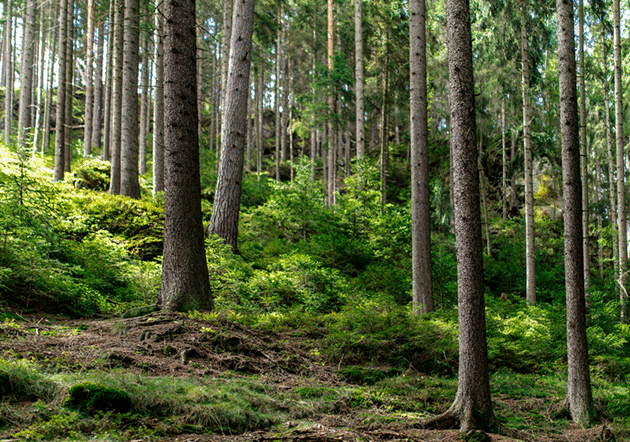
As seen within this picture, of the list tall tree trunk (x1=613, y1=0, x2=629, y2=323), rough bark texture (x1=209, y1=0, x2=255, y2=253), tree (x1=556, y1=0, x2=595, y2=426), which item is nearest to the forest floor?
tree (x1=556, y1=0, x2=595, y2=426)

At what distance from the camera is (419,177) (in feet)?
31.8

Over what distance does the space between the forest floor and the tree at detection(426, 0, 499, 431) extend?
0.38m

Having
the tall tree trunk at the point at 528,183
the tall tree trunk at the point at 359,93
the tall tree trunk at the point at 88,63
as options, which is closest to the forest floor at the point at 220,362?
the tall tree trunk at the point at 528,183

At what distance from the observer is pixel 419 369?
6.83 metres

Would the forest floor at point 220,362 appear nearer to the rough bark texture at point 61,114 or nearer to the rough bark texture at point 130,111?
the rough bark texture at point 130,111

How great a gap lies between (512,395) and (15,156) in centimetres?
853

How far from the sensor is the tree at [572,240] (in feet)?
18.3

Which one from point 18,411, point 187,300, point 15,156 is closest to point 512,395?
point 187,300

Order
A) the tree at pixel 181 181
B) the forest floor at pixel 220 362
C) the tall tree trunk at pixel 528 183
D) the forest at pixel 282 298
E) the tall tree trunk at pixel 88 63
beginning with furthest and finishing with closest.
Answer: the tall tree trunk at pixel 88 63 < the tall tree trunk at pixel 528 183 < the tree at pixel 181 181 < the forest at pixel 282 298 < the forest floor at pixel 220 362

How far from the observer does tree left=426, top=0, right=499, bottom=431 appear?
456cm

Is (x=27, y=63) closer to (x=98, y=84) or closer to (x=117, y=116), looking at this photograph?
(x=117, y=116)

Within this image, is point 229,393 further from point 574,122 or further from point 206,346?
point 574,122

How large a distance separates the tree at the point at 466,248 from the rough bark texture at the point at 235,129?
6.61m

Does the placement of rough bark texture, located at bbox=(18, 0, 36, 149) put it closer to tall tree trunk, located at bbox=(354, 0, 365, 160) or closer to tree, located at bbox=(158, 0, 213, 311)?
tall tree trunk, located at bbox=(354, 0, 365, 160)
